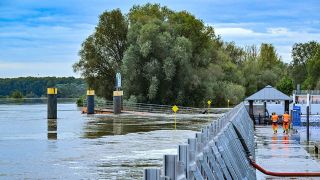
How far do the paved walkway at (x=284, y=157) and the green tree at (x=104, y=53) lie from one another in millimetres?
57265

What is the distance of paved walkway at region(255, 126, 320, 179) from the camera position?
16516mm

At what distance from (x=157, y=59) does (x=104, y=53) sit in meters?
10.3

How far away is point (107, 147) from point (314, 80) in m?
115

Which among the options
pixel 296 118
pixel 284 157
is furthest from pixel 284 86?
pixel 284 157

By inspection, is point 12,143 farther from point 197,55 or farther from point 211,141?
point 197,55

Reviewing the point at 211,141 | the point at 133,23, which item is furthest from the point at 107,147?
the point at 133,23

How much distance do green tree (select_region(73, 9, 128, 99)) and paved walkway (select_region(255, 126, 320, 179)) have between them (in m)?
57.3

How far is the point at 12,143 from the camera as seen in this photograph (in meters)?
31.2

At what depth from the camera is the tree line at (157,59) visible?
7562cm

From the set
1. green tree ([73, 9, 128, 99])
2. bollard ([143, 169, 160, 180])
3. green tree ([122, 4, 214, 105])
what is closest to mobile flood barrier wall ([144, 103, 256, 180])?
bollard ([143, 169, 160, 180])

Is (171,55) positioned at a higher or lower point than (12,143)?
higher

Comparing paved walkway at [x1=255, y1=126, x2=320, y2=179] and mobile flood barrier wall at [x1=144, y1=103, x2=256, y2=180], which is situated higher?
mobile flood barrier wall at [x1=144, y1=103, x2=256, y2=180]

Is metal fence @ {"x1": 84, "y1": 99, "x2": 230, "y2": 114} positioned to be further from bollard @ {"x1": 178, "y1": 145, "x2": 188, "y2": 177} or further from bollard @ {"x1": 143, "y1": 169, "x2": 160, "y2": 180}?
bollard @ {"x1": 143, "y1": 169, "x2": 160, "y2": 180}

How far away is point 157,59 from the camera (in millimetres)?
76312
